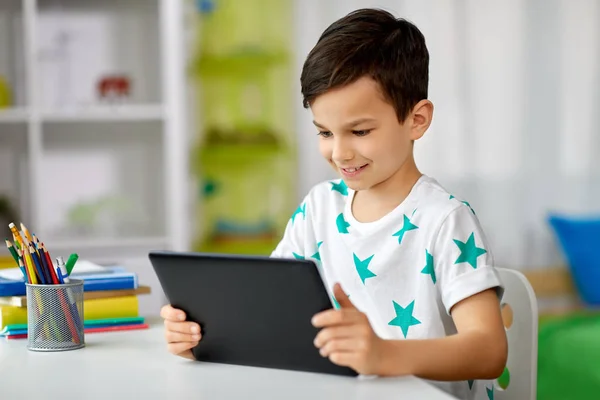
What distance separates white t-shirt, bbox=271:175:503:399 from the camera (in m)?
1.21

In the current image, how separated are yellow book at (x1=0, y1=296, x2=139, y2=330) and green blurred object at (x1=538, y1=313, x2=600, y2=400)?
174 cm

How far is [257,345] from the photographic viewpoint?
3.61 feet

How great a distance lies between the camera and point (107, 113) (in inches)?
132

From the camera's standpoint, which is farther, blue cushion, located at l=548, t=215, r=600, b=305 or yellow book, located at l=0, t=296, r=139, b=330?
blue cushion, located at l=548, t=215, r=600, b=305

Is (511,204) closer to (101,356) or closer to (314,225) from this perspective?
(314,225)

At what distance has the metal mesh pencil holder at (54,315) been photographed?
1.26 metres

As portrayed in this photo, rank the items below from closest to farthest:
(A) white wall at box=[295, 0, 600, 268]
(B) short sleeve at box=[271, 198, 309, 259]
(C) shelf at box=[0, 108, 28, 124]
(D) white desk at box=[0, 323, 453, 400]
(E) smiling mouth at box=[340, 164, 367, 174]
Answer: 1. (D) white desk at box=[0, 323, 453, 400]
2. (E) smiling mouth at box=[340, 164, 367, 174]
3. (B) short sleeve at box=[271, 198, 309, 259]
4. (C) shelf at box=[0, 108, 28, 124]
5. (A) white wall at box=[295, 0, 600, 268]

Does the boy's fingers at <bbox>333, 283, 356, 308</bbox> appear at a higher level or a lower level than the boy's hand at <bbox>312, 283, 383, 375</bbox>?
higher

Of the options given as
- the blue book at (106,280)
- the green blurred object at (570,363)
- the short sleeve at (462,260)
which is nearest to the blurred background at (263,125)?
the green blurred object at (570,363)

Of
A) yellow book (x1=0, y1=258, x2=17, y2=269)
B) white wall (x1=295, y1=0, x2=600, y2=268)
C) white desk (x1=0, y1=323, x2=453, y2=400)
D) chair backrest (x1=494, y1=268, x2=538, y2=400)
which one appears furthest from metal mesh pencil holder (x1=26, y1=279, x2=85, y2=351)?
white wall (x1=295, y1=0, x2=600, y2=268)

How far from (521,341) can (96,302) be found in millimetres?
672

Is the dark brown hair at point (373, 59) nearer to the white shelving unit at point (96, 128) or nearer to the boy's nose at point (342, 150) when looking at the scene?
the boy's nose at point (342, 150)

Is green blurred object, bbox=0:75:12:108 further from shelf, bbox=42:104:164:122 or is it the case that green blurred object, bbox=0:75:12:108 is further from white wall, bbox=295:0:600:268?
white wall, bbox=295:0:600:268

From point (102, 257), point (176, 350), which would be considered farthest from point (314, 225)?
point (102, 257)
